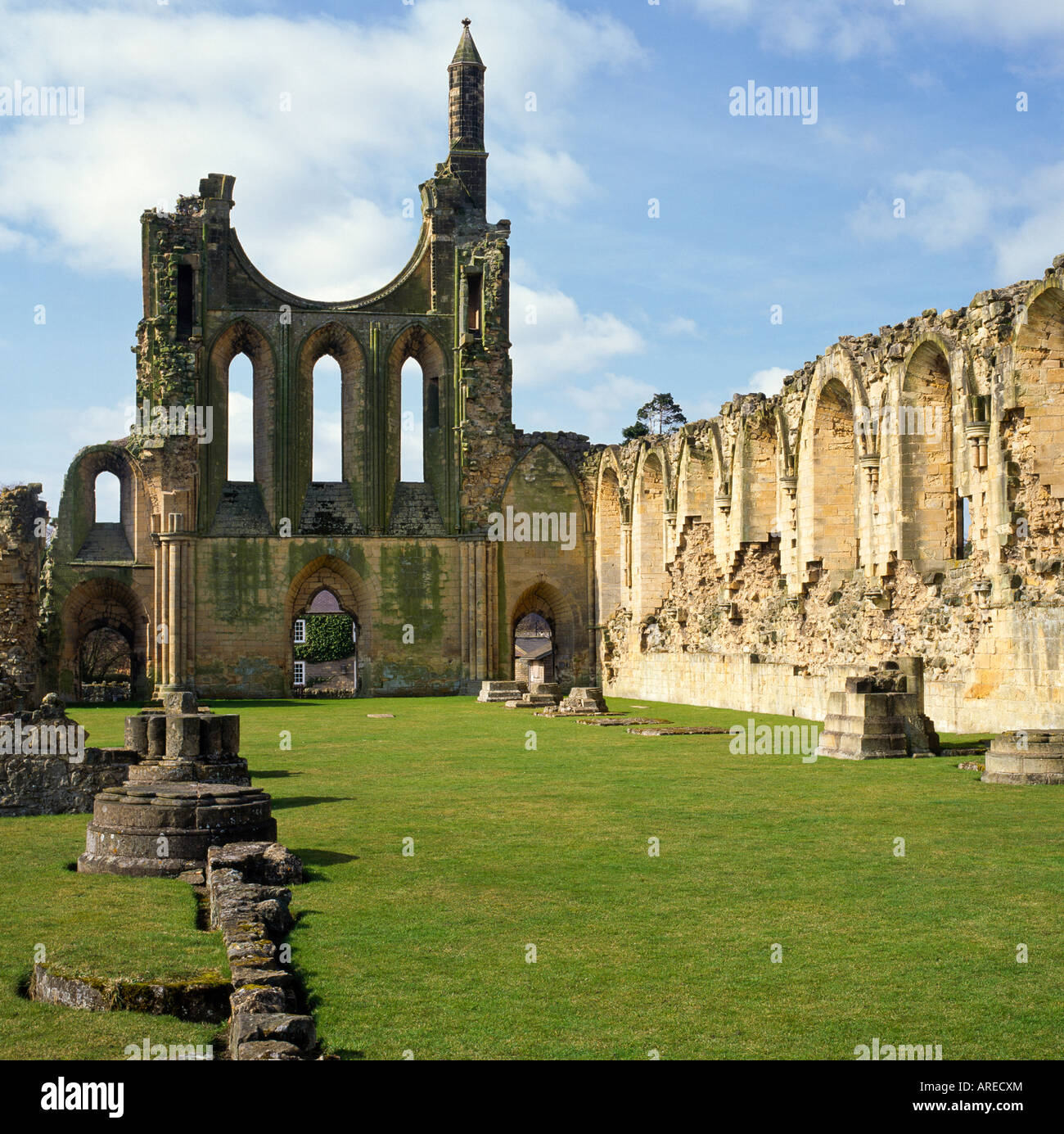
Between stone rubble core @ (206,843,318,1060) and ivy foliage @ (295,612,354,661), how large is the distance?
4329cm

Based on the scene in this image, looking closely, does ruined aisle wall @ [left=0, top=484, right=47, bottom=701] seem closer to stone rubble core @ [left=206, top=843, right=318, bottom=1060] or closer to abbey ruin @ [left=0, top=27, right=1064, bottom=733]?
abbey ruin @ [left=0, top=27, right=1064, bottom=733]

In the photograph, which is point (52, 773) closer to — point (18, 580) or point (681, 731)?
point (681, 731)

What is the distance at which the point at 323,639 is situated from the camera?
5103 centimetres

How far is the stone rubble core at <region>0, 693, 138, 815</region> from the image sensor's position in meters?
10.7

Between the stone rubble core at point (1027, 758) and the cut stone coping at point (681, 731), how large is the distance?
20.8 ft

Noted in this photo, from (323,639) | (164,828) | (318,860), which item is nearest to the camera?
(164,828)

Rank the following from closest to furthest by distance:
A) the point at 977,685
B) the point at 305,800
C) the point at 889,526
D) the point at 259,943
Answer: the point at 259,943
the point at 305,800
the point at 977,685
the point at 889,526

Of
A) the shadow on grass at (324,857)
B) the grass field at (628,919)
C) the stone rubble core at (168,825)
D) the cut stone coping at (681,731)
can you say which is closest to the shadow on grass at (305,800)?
the grass field at (628,919)

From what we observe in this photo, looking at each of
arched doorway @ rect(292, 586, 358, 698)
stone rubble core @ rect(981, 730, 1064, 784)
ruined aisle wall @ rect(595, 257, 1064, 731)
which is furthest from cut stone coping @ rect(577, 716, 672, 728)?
arched doorway @ rect(292, 586, 358, 698)

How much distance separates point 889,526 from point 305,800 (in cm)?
1117

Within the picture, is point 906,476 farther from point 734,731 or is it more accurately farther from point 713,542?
point 713,542

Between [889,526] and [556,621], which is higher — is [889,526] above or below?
above

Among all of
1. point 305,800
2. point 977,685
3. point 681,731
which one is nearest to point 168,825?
point 305,800
